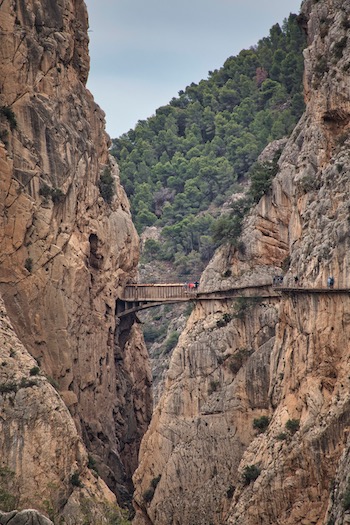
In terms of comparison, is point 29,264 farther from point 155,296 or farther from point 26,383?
point 155,296

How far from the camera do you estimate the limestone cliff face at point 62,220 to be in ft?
261

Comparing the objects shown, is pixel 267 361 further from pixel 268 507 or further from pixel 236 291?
pixel 268 507

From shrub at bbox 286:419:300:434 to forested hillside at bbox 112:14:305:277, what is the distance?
72.9 m

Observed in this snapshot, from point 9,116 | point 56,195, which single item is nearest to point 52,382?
point 56,195

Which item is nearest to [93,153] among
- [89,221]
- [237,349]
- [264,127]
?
[89,221]

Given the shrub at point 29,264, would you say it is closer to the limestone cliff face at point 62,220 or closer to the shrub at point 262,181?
the limestone cliff face at point 62,220

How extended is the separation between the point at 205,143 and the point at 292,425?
99.8m

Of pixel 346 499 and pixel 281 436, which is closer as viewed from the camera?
pixel 346 499

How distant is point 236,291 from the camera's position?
8881 centimetres

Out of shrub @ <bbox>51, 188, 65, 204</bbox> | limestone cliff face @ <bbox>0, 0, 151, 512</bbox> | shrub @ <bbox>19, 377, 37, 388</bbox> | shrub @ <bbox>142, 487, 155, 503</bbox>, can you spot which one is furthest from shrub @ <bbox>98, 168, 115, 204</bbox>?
shrub @ <bbox>19, 377, 37, 388</bbox>

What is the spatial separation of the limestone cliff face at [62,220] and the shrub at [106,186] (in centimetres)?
9

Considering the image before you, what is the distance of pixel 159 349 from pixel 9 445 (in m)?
66.5

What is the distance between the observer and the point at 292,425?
2773 inches

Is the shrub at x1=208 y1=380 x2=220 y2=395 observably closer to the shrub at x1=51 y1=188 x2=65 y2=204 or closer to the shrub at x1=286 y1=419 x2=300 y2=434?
the shrub at x1=286 y1=419 x2=300 y2=434
